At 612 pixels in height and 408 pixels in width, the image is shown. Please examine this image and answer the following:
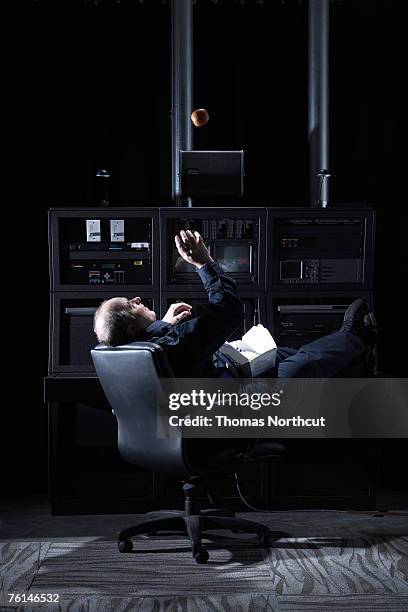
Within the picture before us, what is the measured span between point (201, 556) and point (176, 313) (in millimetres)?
1162

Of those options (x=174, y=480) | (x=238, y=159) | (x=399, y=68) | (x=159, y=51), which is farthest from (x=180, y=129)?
(x=174, y=480)

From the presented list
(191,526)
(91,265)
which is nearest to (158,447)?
(191,526)

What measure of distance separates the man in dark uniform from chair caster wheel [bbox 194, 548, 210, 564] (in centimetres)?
75

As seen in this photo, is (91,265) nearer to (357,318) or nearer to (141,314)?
(141,314)

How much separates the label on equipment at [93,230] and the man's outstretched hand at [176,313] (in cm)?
71

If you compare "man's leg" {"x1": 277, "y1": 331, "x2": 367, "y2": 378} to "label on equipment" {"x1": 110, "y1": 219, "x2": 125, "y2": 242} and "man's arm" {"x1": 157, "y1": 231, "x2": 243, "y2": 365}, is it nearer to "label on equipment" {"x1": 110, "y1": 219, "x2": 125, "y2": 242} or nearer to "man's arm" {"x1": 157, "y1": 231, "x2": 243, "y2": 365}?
"man's arm" {"x1": 157, "y1": 231, "x2": 243, "y2": 365}

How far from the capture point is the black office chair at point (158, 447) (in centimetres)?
300

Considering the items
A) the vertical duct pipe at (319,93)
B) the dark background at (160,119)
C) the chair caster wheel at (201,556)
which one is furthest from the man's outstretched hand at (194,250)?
the dark background at (160,119)

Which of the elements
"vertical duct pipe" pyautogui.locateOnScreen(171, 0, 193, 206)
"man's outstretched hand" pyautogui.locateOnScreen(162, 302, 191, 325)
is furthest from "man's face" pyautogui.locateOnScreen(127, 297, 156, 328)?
"vertical duct pipe" pyautogui.locateOnScreen(171, 0, 193, 206)

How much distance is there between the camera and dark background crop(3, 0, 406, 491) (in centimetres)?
475

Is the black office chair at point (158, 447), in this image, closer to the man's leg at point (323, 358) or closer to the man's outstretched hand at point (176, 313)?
the man's leg at point (323, 358)

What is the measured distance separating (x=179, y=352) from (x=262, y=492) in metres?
1.39

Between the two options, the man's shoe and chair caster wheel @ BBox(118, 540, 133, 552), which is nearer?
chair caster wheel @ BBox(118, 540, 133, 552)

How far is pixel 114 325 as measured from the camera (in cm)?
320
